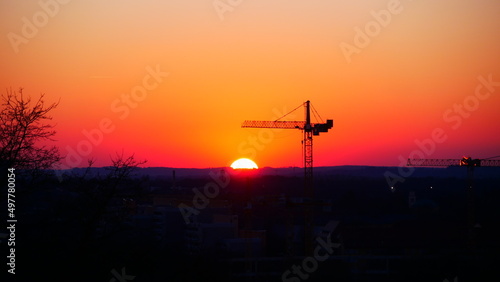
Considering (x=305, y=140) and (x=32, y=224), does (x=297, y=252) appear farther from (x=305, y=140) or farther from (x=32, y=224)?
(x=32, y=224)

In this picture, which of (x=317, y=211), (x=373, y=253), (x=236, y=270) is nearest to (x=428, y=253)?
(x=373, y=253)

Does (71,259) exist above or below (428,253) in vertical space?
above

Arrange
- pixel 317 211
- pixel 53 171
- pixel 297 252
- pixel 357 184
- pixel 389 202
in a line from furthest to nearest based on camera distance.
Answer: pixel 357 184 → pixel 389 202 → pixel 317 211 → pixel 297 252 → pixel 53 171

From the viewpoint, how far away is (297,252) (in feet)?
168

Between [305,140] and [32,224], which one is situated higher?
[305,140]

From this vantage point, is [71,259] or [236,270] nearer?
[71,259]

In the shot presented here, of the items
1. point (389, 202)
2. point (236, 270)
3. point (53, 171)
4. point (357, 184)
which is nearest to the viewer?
point (53, 171)

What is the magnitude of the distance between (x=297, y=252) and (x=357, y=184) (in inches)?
3245

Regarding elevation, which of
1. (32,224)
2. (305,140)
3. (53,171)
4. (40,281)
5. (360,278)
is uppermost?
(305,140)

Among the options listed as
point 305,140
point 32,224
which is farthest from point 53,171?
point 305,140

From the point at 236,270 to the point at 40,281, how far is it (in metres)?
28.7

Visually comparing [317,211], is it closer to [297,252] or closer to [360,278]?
[297,252]

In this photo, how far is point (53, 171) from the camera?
9.41 meters

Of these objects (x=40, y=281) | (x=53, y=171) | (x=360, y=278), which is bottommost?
(x=360, y=278)
